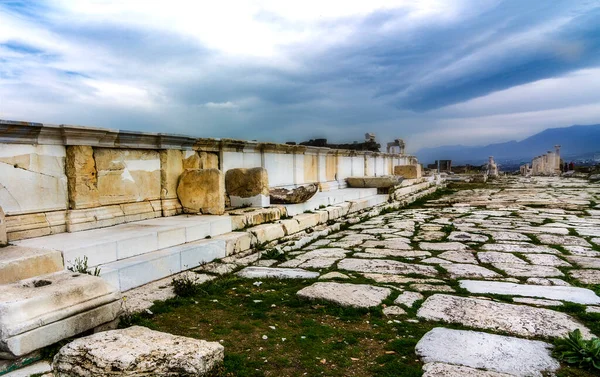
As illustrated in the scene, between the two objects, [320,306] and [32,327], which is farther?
[320,306]

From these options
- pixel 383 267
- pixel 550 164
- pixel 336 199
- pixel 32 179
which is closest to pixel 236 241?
pixel 383 267

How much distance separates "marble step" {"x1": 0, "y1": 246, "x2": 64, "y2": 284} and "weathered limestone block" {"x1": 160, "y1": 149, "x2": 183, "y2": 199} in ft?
7.97

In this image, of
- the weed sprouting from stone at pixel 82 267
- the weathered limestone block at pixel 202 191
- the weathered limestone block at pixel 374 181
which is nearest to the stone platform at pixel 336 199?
the weathered limestone block at pixel 374 181

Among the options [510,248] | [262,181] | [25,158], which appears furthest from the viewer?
[262,181]

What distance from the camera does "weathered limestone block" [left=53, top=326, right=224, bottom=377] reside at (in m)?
2.04

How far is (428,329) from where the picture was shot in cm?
293

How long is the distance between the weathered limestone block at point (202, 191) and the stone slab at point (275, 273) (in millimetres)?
1337

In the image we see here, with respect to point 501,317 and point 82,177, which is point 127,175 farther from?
point 501,317

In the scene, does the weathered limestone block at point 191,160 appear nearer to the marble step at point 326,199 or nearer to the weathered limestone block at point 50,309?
the marble step at point 326,199

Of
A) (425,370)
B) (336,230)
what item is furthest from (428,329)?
(336,230)

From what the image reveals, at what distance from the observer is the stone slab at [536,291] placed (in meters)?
3.49

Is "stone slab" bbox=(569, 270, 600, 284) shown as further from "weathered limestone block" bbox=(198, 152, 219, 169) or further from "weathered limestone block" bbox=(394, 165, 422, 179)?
"weathered limestone block" bbox=(394, 165, 422, 179)

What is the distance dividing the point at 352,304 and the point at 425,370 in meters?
1.16

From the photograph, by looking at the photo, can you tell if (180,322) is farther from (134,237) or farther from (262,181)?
(262,181)
